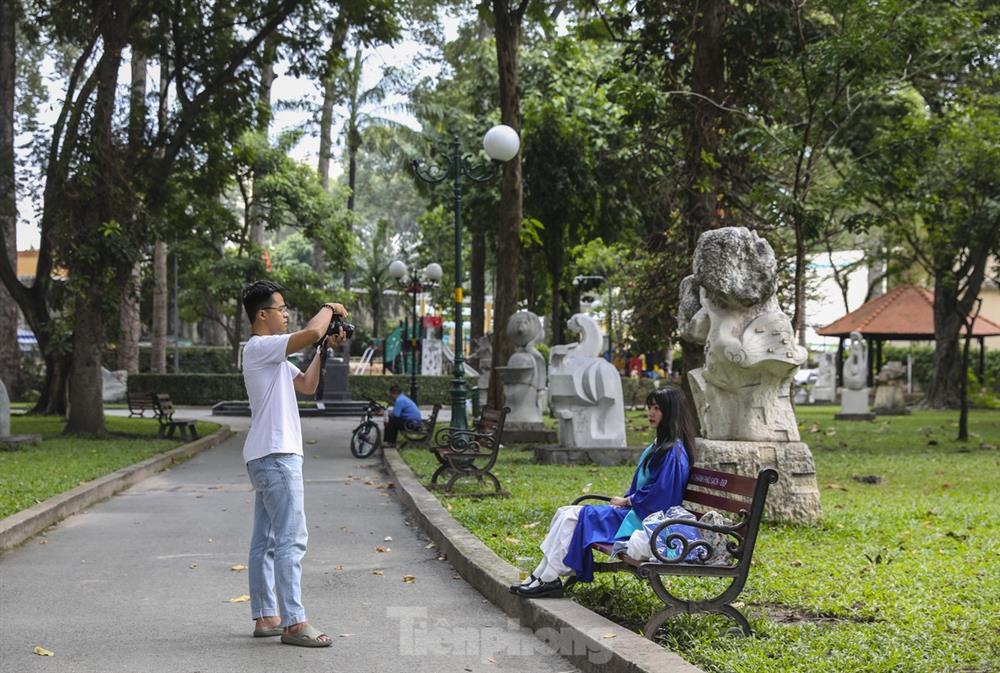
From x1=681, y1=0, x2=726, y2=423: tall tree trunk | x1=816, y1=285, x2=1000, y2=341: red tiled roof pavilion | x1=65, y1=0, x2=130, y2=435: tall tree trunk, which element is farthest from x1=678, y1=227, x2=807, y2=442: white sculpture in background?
x1=816, y1=285, x2=1000, y2=341: red tiled roof pavilion

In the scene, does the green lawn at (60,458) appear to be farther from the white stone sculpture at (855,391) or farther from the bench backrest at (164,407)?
the white stone sculpture at (855,391)

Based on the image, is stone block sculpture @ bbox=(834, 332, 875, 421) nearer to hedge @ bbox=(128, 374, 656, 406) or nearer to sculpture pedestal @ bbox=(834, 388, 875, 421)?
sculpture pedestal @ bbox=(834, 388, 875, 421)

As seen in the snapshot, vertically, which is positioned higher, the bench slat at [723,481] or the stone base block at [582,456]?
the bench slat at [723,481]

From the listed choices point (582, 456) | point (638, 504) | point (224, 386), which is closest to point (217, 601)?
point (638, 504)

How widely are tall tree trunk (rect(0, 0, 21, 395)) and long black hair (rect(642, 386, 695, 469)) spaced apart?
61.8 ft

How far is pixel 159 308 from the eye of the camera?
40125 mm

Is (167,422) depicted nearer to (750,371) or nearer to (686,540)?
(750,371)

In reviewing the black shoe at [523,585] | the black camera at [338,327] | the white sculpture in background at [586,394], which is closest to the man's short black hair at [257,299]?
the black camera at [338,327]

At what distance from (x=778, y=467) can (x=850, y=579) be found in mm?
2499

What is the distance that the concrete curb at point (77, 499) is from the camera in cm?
1001

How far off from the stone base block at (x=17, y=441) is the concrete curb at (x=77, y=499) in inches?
84.5

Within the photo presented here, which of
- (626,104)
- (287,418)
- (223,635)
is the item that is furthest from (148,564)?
(626,104)

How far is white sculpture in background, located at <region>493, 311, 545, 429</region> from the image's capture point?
2098 cm

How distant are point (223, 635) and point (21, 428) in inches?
751
